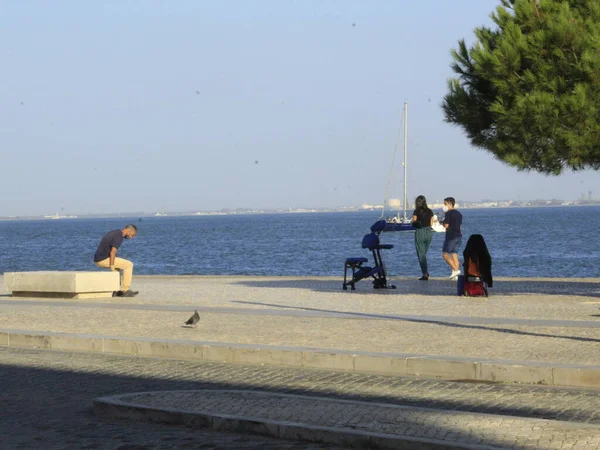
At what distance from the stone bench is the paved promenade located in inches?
25.2

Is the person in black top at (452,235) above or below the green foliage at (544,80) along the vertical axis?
below

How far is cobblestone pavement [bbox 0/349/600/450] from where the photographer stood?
777 cm

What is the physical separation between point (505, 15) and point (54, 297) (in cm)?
1008

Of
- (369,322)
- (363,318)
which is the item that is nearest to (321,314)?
(363,318)

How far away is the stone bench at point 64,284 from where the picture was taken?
21.4m

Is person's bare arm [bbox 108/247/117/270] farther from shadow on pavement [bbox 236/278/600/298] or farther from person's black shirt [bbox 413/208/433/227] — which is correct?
person's black shirt [bbox 413/208/433/227]

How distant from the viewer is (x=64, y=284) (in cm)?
2152

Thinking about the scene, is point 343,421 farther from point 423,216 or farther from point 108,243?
point 423,216

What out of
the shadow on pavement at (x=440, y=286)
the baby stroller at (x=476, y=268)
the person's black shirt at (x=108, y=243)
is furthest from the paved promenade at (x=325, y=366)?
the person's black shirt at (x=108, y=243)

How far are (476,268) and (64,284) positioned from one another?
308 inches

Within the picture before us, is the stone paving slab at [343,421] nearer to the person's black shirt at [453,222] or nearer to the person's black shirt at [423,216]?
the person's black shirt at [453,222]

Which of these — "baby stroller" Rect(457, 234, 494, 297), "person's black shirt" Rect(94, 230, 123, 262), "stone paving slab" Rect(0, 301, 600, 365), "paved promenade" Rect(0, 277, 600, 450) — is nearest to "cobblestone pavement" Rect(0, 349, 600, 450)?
"paved promenade" Rect(0, 277, 600, 450)

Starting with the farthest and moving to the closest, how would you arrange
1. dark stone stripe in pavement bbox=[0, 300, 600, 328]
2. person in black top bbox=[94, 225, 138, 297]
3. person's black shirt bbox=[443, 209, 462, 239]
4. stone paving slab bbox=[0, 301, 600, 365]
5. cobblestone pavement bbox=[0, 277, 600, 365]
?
person's black shirt bbox=[443, 209, 462, 239], person in black top bbox=[94, 225, 138, 297], dark stone stripe in pavement bbox=[0, 300, 600, 328], cobblestone pavement bbox=[0, 277, 600, 365], stone paving slab bbox=[0, 301, 600, 365]

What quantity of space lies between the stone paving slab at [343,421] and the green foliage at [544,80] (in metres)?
10.6
